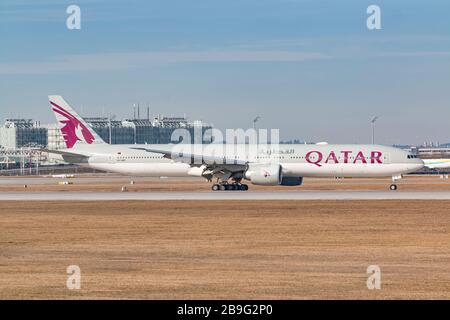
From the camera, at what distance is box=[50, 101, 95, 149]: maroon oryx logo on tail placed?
81375 mm

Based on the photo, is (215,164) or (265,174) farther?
(215,164)

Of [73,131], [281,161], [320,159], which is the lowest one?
[281,161]

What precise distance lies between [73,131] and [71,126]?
61 cm

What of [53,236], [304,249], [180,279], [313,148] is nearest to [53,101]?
[313,148]

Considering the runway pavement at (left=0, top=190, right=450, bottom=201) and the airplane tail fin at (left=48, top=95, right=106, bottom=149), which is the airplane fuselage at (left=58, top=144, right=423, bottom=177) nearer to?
the runway pavement at (left=0, top=190, right=450, bottom=201)

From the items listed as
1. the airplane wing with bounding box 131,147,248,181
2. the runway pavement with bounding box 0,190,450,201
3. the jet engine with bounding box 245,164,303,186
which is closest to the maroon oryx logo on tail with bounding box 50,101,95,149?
the airplane wing with bounding box 131,147,248,181

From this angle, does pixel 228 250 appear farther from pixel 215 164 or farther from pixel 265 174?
pixel 215 164

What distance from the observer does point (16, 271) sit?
25203 millimetres

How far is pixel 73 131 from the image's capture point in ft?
267

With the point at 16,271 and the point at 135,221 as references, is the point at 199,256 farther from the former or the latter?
the point at 135,221

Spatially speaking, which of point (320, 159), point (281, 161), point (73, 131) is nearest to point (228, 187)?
point (281, 161)

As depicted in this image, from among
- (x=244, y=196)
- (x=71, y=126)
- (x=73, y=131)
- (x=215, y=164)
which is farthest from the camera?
(x=71, y=126)

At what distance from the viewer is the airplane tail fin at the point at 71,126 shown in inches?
3204

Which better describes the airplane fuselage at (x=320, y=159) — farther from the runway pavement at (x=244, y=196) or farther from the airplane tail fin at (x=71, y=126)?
the airplane tail fin at (x=71, y=126)
